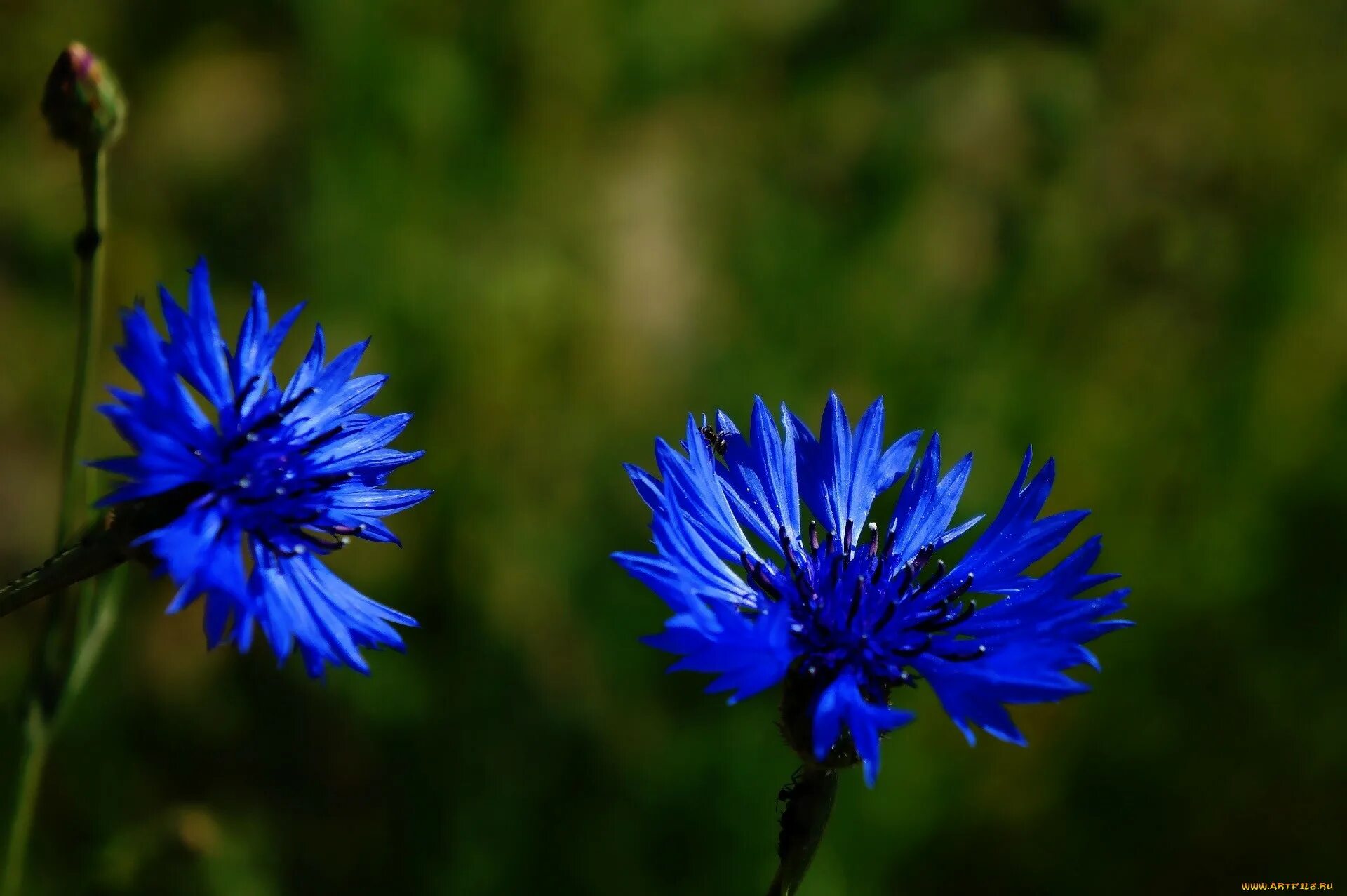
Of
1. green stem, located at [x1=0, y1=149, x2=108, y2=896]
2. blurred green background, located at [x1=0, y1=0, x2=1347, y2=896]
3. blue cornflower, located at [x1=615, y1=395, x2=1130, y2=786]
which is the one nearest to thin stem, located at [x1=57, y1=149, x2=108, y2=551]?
green stem, located at [x1=0, y1=149, x2=108, y2=896]

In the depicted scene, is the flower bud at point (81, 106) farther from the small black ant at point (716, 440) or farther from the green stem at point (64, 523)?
the small black ant at point (716, 440)

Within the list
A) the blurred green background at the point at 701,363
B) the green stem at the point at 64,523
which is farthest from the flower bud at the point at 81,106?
the blurred green background at the point at 701,363

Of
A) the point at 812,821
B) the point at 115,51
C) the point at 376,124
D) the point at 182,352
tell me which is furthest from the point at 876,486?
the point at 115,51

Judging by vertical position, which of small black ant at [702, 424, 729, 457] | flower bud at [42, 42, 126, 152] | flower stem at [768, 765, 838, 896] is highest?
flower bud at [42, 42, 126, 152]

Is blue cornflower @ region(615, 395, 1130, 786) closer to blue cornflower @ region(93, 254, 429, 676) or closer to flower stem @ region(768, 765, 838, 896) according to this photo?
flower stem @ region(768, 765, 838, 896)

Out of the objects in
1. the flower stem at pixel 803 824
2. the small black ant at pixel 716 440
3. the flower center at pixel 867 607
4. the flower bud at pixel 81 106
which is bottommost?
the flower stem at pixel 803 824

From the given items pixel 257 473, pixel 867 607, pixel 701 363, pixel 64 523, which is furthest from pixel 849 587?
pixel 701 363

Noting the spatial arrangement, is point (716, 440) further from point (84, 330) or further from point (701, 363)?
point (701, 363)
